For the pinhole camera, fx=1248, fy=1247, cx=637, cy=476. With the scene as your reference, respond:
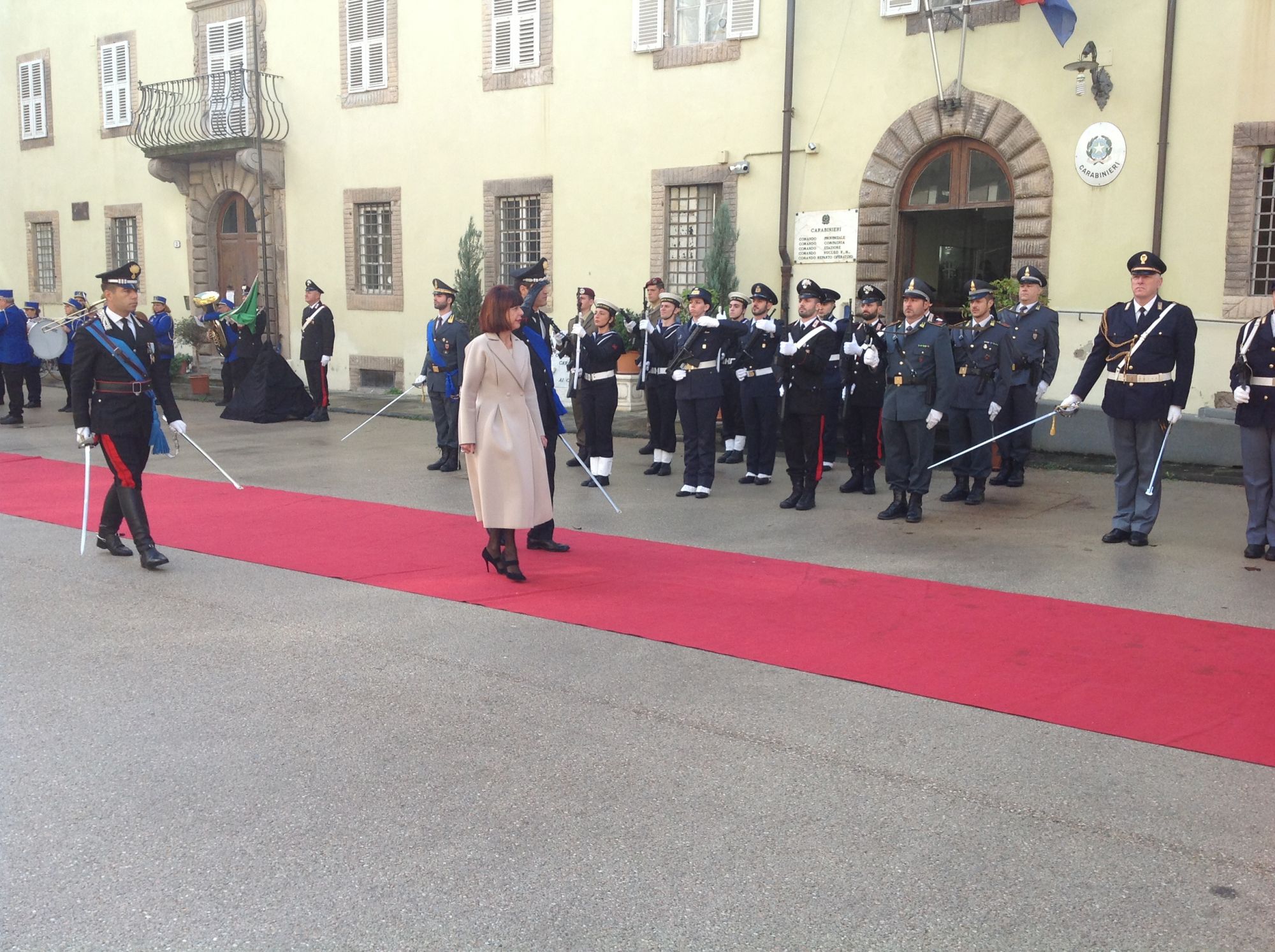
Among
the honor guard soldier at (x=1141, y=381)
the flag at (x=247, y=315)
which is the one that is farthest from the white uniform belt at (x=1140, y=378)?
the flag at (x=247, y=315)

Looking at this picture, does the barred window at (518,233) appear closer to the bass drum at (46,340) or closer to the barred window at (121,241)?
the bass drum at (46,340)

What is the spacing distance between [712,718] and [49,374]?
75.2 feet

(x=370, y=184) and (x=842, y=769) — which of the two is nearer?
(x=842, y=769)

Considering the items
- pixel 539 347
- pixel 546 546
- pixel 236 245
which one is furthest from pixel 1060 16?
pixel 236 245

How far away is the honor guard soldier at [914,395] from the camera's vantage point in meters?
9.40

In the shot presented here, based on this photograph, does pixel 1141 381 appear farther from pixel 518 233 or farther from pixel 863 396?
pixel 518 233

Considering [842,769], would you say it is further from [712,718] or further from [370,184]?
[370,184]

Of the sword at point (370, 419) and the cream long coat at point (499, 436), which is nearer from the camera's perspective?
the cream long coat at point (499, 436)

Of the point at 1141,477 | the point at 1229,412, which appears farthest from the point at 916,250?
the point at 1141,477

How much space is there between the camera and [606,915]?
133 inches

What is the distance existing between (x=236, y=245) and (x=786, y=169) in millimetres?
11737

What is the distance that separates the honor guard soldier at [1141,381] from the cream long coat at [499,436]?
12.8 ft

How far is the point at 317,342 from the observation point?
16.5 metres

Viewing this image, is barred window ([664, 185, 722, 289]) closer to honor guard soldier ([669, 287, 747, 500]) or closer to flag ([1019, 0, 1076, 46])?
flag ([1019, 0, 1076, 46])
